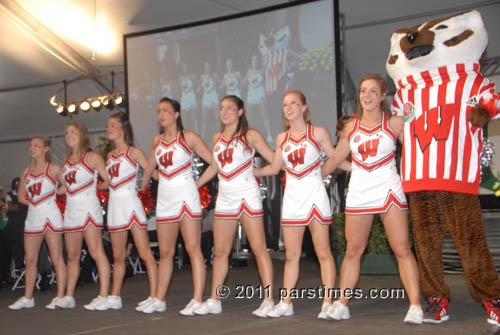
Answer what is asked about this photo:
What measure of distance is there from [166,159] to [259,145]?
75cm

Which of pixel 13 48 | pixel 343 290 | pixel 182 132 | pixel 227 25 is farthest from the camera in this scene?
pixel 13 48

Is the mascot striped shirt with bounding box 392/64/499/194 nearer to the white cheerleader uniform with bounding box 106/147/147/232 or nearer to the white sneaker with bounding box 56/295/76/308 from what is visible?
the white cheerleader uniform with bounding box 106/147/147/232

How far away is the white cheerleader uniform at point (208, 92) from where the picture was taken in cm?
838

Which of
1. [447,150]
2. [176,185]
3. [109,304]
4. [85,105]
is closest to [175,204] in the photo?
[176,185]

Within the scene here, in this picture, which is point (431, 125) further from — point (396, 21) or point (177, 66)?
point (396, 21)

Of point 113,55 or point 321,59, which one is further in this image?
point 113,55

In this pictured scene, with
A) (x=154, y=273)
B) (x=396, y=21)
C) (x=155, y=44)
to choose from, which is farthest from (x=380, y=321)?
(x=396, y=21)

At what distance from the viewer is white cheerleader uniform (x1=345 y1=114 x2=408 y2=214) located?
351 cm

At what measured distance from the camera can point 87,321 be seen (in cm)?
416

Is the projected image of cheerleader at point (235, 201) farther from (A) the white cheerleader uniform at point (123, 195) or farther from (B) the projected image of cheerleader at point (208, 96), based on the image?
(B) the projected image of cheerleader at point (208, 96)

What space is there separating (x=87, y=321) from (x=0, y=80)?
33.2 feet

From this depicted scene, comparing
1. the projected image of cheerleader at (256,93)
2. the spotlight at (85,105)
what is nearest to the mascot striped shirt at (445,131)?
the projected image of cheerleader at (256,93)

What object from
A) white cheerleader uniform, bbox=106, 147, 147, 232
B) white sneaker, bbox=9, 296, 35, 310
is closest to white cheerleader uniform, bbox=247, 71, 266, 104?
white cheerleader uniform, bbox=106, 147, 147, 232

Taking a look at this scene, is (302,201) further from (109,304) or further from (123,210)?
(109,304)
